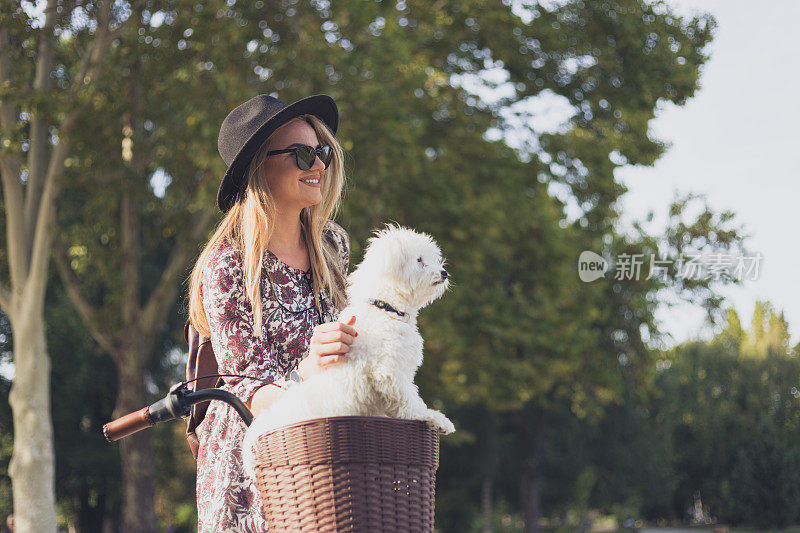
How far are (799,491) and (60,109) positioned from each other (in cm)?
2603

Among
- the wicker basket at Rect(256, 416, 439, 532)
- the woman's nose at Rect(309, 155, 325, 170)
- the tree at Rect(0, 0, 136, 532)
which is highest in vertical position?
the tree at Rect(0, 0, 136, 532)

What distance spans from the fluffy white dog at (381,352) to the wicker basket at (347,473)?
0.10 m

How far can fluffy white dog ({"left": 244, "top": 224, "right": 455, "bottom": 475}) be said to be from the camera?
2380 mm

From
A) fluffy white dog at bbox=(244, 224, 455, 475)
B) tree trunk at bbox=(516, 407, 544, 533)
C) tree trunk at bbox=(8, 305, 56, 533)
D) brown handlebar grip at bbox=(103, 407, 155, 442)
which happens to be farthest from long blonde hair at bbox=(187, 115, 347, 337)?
tree trunk at bbox=(516, 407, 544, 533)

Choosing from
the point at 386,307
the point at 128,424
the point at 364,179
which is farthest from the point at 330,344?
the point at 364,179

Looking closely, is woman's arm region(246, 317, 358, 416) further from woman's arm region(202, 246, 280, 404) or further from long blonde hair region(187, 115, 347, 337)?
long blonde hair region(187, 115, 347, 337)

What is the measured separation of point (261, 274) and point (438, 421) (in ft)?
3.10

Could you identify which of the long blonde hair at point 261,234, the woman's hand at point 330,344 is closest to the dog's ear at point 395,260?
the woman's hand at point 330,344

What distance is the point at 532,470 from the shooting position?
28.7 metres

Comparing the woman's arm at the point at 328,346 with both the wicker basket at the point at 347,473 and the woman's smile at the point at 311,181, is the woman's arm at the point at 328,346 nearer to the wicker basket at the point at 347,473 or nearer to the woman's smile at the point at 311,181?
the wicker basket at the point at 347,473

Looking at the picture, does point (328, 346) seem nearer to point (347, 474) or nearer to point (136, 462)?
point (347, 474)

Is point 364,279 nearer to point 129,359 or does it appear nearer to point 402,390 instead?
point 402,390

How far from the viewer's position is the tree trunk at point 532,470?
28.1 metres

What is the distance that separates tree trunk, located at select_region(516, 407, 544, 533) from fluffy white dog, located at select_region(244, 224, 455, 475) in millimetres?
26479
